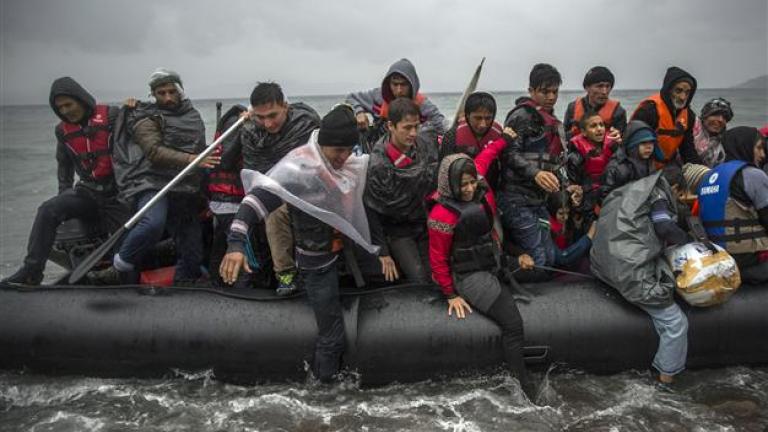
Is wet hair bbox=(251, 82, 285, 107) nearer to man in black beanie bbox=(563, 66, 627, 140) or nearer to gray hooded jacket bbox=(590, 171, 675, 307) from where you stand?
gray hooded jacket bbox=(590, 171, 675, 307)

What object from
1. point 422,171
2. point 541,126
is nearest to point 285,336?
point 422,171

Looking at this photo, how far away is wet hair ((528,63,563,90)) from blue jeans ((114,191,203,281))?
2.94 metres

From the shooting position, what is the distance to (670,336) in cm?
370

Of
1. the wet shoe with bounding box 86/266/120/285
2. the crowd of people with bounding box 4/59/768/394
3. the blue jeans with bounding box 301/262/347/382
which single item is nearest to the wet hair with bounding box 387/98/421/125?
the crowd of people with bounding box 4/59/768/394

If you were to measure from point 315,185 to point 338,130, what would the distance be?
1.21ft

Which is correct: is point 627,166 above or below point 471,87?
below

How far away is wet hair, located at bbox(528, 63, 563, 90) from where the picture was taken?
4.32 m

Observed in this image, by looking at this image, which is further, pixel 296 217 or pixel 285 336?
pixel 285 336

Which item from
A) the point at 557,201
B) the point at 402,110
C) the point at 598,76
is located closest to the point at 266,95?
the point at 402,110

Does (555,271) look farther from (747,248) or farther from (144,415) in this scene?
(144,415)

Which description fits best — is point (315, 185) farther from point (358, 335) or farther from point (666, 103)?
point (666, 103)

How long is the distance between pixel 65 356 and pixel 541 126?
3.88 meters

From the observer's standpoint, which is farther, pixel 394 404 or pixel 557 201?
pixel 557 201

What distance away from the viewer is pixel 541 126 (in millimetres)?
4242
